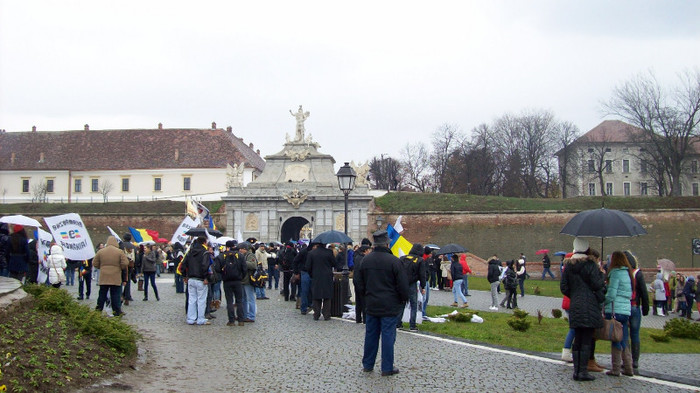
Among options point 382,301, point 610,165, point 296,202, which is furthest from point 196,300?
point 610,165

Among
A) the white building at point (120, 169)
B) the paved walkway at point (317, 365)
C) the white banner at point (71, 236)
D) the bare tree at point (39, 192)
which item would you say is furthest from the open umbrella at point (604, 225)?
the bare tree at point (39, 192)

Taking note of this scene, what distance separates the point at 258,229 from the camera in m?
52.6

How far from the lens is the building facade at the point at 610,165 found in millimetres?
77688

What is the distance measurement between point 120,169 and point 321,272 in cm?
5611

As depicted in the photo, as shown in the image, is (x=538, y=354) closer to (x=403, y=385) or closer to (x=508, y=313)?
(x=403, y=385)

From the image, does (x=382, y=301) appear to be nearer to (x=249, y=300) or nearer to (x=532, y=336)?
(x=532, y=336)

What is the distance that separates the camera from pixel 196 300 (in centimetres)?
1593

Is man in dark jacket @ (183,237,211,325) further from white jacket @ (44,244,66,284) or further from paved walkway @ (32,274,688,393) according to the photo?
white jacket @ (44,244,66,284)

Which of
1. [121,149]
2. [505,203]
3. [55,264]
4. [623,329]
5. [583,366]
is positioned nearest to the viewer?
[583,366]

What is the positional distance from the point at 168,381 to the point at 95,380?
3.81 feet

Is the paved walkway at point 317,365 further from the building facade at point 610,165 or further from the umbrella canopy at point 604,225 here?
the building facade at point 610,165

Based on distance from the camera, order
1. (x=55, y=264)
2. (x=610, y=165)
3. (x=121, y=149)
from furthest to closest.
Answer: (x=610, y=165) → (x=121, y=149) → (x=55, y=264)

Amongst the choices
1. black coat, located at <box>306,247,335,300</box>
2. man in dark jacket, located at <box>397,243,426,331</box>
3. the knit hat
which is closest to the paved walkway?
man in dark jacket, located at <box>397,243,426,331</box>

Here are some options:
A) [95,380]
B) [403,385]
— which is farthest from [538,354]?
[95,380]
